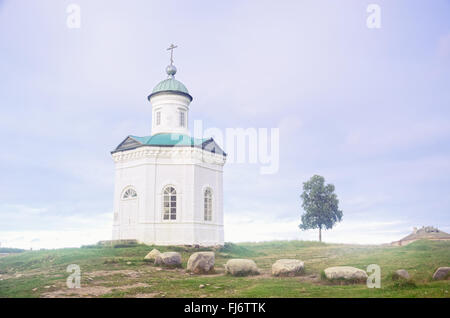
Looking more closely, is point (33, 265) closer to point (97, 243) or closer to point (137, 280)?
point (97, 243)

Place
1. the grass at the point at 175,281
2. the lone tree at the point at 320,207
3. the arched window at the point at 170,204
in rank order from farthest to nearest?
1. the lone tree at the point at 320,207
2. the arched window at the point at 170,204
3. the grass at the point at 175,281

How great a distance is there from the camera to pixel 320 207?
1539 inches

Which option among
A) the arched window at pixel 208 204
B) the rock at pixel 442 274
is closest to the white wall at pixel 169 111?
the arched window at pixel 208 204

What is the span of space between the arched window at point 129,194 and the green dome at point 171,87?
7.59 metres

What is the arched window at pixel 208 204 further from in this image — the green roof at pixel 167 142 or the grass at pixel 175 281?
the grass at pixel 175 281

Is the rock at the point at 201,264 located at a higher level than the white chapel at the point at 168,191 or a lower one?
lower

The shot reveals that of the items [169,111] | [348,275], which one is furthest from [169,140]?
[348,275]

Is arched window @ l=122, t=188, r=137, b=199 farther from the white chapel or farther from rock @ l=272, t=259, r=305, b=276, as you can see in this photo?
rock @ l=272, t=259, r=305, b=276

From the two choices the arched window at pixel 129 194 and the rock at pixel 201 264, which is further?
the arched window at pixel 129 194

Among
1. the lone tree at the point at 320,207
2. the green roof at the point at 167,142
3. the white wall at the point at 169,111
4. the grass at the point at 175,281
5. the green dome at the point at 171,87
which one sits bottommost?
the grass at the point at 175,281

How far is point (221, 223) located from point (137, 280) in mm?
14126

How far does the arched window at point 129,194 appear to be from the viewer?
26544 millimetres
